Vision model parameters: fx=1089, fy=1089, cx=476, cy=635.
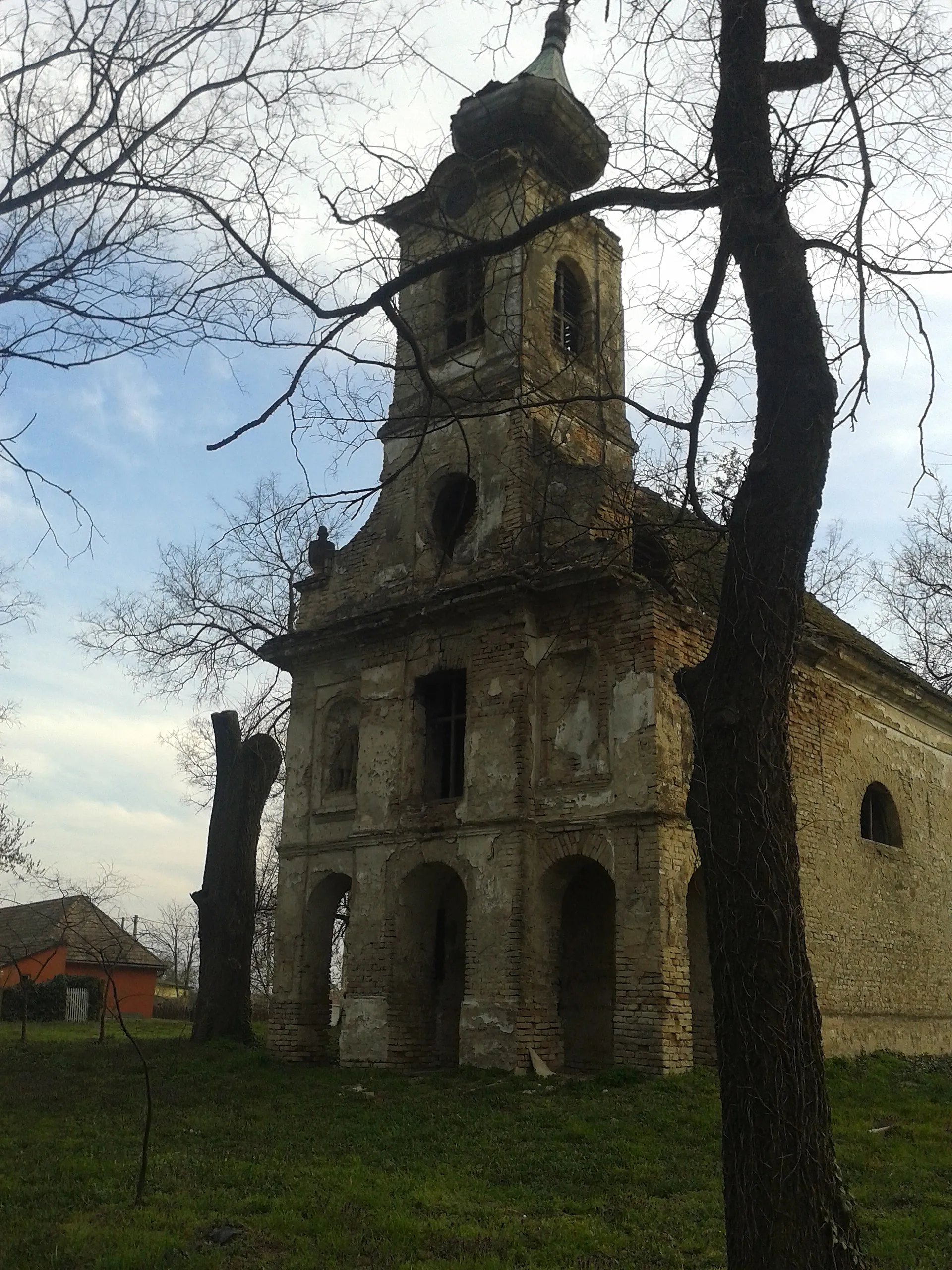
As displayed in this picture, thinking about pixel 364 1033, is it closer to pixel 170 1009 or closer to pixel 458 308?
pixel 458 308

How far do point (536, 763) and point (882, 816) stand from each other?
7523 millimetres

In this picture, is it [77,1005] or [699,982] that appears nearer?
[699,982]

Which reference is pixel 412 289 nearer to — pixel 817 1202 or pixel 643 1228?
pixel 643 1228

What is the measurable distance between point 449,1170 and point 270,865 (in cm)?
2740

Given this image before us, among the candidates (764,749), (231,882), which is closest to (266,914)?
(231,882)

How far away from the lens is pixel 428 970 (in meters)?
15.6

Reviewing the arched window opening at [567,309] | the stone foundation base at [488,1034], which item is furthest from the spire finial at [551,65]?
the stone foundation base at [488,1034]

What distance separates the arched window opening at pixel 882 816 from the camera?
1844cm

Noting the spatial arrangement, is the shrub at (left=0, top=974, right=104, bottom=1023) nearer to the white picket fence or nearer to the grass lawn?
the white picket fence

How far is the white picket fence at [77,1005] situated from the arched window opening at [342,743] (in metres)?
20.2

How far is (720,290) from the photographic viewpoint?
6.06 m

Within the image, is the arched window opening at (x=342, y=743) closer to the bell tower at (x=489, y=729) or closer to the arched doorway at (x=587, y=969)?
the bell tower at (x=489, y=729)

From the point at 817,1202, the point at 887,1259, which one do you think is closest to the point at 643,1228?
the point at 887,1259

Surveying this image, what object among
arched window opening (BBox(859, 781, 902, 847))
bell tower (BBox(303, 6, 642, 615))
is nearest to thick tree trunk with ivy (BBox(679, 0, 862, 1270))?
bell tower (BBox(303, 6, 642, 615))
